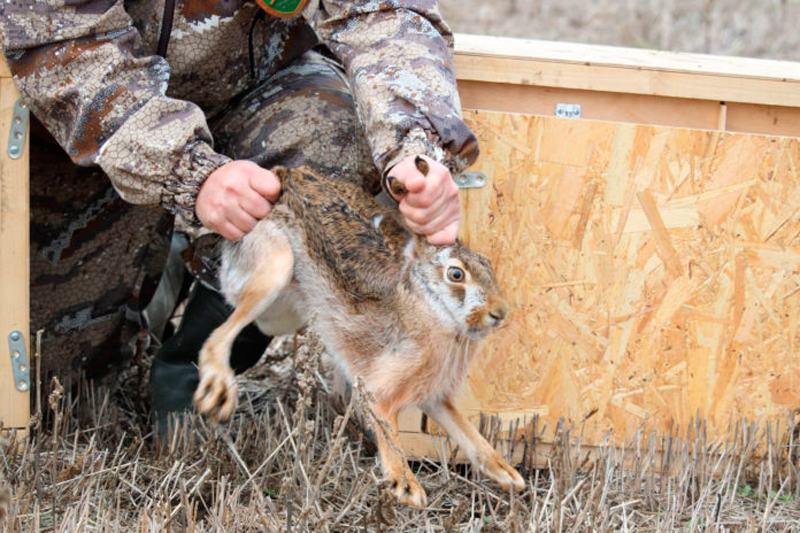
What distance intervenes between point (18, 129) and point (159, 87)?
17.7 inches

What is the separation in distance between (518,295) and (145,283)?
1500mm

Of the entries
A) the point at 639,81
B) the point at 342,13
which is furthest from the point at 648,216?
the point at 342,13

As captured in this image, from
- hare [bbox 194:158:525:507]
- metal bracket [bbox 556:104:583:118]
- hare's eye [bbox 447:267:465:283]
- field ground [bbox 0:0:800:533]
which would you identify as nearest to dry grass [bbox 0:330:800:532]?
field ground [bbox 0:0:800:533]

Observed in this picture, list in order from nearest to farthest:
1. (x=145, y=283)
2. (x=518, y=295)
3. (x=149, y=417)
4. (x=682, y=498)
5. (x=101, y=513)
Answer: (x=101, y=513) → (x=682, y=498) → (x=518, y=295) → (x=149, y=417) → (x=145, y=283)

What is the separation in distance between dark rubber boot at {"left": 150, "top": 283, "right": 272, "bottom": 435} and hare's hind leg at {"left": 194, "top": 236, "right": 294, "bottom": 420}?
0.63 m

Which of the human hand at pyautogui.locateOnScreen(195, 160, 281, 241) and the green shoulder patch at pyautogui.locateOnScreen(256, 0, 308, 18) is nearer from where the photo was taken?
the human hand at pyautogui.locateOnScreen(195, 160, 281, 241)

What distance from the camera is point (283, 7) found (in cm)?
285

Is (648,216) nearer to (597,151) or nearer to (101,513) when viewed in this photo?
(597,151)

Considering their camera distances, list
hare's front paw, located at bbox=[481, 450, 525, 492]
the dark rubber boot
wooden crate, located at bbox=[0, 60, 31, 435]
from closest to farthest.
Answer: hare's front paw, located at bbox=[481, 450, 525, 492] → wooden crate, located at bbox=[0, 60, 31, 435] → the dark rubber boot

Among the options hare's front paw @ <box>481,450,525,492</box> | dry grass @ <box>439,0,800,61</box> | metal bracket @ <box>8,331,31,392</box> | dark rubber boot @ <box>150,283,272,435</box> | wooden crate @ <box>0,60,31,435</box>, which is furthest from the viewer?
dry grass @ <box>439,0,800,61</box>

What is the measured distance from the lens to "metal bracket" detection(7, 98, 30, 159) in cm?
273

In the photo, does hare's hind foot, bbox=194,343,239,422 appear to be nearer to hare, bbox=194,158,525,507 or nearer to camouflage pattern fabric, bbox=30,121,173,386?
hare, bbox=194,158,525,507

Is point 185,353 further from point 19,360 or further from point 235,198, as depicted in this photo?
point 235,198

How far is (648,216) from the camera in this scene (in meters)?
3.01
